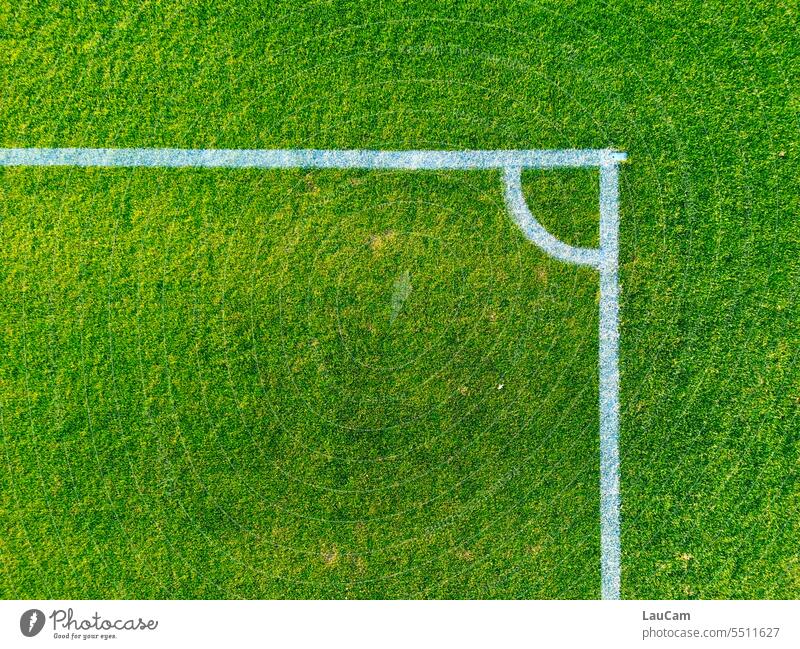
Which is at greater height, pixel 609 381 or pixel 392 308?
pixel 392 308

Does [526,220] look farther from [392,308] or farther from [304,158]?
[304,158]

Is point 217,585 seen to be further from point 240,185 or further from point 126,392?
point 240,185
